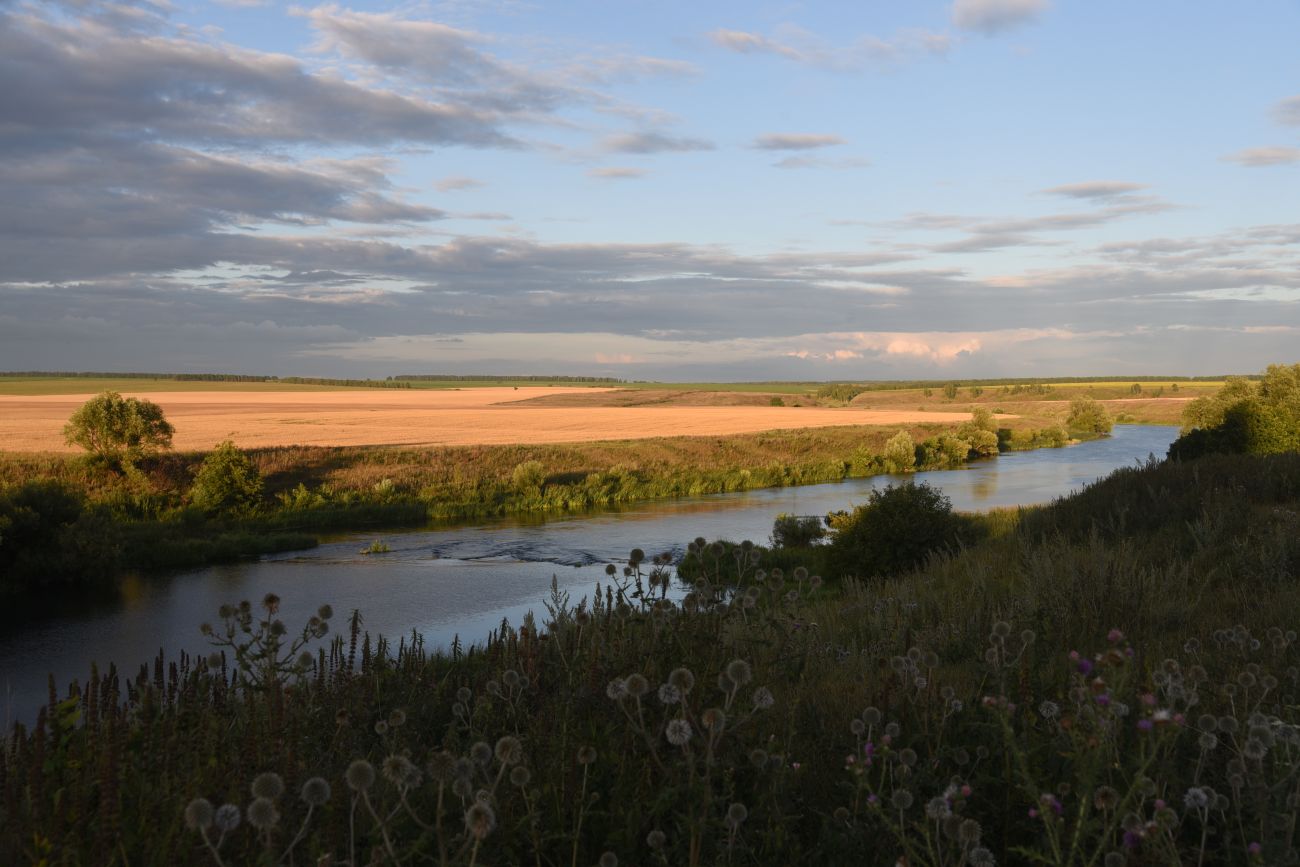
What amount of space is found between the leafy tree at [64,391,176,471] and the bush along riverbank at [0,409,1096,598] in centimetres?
51

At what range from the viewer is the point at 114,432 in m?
28.8

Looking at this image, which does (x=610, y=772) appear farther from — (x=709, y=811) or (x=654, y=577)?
(x=654, y=577)

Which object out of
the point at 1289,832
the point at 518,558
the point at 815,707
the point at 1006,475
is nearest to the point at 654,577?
the point at 815,707

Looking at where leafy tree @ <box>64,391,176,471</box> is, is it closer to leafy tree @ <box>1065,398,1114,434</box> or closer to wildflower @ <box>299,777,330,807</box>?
wildflower @ <box>299,777,330,807</box>

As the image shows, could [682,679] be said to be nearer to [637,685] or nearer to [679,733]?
[637,685]

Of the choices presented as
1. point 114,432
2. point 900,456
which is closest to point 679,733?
point 114,432

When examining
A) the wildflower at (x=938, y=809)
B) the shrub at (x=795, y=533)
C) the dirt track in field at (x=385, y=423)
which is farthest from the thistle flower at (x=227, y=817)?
the dirt track in field at (x=385, y=423)

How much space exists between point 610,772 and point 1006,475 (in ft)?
142

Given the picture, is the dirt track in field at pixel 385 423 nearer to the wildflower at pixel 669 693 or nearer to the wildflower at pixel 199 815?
the wildflower at pixel 669 693

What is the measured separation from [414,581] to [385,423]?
3998 cm

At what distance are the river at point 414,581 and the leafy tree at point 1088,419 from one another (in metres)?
45.0

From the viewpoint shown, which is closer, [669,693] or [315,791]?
[315,791]

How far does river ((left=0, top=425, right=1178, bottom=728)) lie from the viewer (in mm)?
15500

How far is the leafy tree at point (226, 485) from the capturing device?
90.8 ft
